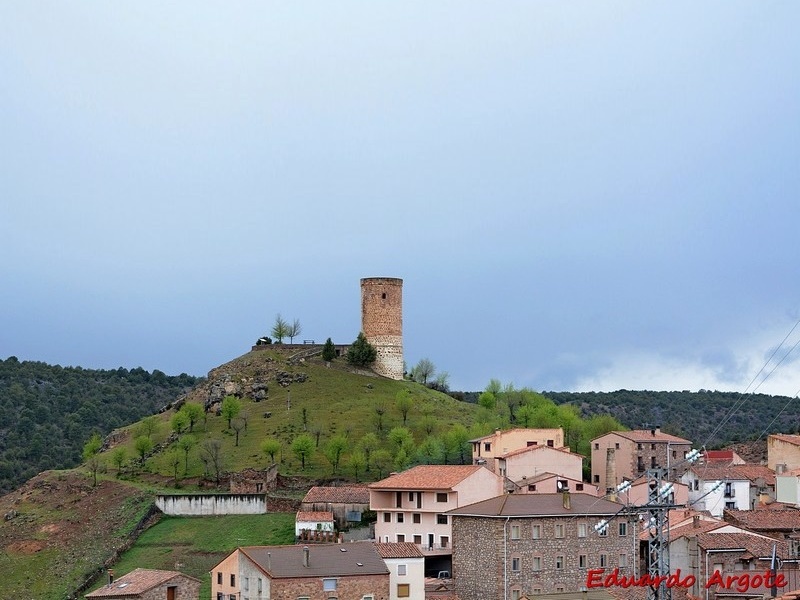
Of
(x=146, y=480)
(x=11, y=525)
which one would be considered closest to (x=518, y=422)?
(x=146, y=480)

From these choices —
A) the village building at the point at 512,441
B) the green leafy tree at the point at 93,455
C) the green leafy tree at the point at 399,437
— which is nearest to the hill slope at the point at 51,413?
the green leafy tree at the point at 93,455

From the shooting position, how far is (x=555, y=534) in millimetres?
70250

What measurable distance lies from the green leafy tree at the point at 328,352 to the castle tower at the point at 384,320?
3.46m

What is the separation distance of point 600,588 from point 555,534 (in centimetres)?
480

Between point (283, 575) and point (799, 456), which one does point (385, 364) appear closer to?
point (799, 456)

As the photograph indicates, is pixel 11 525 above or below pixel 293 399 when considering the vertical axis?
below

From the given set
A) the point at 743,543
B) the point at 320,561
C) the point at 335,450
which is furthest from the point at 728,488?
the point at 320,561

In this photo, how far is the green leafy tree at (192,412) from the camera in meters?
117

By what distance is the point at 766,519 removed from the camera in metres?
76.9

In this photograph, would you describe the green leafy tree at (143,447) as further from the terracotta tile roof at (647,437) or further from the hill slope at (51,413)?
the terracotta tile roof at (647,437)

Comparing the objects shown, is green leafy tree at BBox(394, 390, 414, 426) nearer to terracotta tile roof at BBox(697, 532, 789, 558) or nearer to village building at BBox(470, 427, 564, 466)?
village building at BBox(470, 427, 564, 466)

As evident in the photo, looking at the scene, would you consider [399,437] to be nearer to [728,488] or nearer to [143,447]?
[143,447]

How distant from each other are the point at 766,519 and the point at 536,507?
14.7m

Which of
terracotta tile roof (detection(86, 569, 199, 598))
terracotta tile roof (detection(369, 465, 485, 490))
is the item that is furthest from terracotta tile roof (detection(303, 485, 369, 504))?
terracotta tile roof (detection(86, 569, 199, 598))
